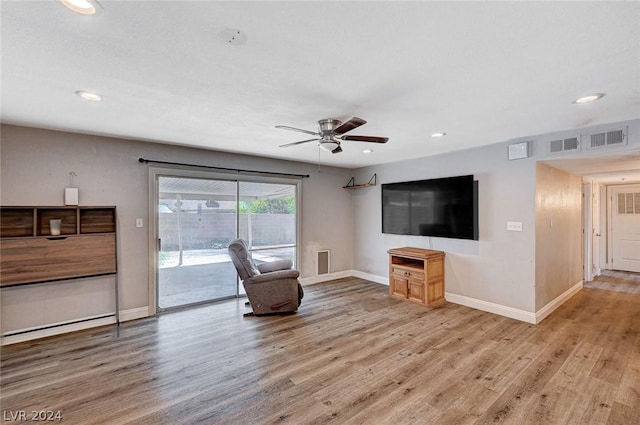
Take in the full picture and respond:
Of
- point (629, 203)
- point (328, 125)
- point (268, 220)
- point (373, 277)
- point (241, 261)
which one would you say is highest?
point (328, 125)

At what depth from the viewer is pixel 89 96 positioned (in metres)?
2.50

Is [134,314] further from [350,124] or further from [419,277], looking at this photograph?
[419,277]

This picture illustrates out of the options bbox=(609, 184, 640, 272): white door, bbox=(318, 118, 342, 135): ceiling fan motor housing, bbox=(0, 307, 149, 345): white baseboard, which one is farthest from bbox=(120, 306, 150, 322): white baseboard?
bbox=(609, 184, 640, 272): white door

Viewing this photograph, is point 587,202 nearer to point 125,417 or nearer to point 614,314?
point 614,314

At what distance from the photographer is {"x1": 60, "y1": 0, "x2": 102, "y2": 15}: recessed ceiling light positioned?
1.36 metres

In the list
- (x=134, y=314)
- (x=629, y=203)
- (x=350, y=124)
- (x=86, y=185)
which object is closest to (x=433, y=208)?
(x=350, y=124)

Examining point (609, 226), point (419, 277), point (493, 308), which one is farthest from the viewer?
point (609, 226)

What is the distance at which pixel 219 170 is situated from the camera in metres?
4.68

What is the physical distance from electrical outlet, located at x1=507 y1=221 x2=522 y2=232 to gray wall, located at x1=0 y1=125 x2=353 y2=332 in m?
4.09

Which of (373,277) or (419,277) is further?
(373,277)

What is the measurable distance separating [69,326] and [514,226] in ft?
19.6

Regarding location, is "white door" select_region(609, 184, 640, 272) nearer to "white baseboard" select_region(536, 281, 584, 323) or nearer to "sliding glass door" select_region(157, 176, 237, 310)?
"white baseboard" select_region(536, 281, 584, 323)

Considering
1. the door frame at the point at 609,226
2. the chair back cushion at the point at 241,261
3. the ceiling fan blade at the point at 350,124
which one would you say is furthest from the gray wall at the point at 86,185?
the door frame at the point at 609,226

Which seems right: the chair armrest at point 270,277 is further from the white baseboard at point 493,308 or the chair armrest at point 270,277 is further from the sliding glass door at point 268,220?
the white baseboard at point 493,308
